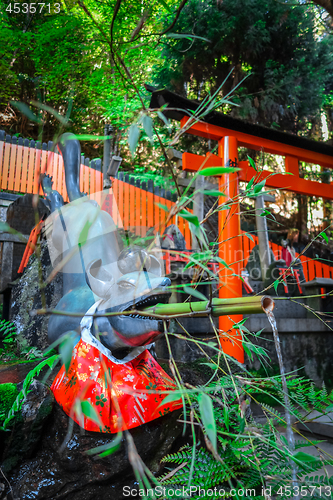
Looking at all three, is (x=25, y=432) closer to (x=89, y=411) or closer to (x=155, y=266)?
(x=155, y=266)

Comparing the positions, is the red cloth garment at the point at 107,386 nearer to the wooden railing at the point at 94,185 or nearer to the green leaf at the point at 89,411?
the green leaf at the point at 89,411

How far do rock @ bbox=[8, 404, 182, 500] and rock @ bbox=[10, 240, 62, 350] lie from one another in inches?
83.7

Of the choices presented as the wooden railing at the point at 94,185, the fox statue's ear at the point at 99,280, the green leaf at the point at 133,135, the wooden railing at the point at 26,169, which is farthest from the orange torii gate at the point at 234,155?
the green leaf at the point at 133,135

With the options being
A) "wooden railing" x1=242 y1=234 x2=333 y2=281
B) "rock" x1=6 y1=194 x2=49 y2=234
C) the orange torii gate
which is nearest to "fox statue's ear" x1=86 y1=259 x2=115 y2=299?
the orange torii gate

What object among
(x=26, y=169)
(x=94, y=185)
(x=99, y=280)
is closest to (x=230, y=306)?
(x=99, y=280)

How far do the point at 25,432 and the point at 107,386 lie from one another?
2.00ft

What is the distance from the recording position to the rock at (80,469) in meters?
1.97

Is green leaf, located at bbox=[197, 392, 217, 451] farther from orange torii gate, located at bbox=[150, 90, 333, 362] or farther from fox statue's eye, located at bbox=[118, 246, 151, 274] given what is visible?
orange torii gate, located at bbox=[150, 90, 333, 362]

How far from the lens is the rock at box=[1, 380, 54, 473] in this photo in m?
2.03

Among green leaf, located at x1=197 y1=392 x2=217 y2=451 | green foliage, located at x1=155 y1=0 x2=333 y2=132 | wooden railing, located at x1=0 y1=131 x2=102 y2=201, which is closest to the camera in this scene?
green leaf, located at x1=197 y1=392 x2=217 y2=451

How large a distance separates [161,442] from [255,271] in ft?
22.1

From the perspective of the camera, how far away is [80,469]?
2.03 metres

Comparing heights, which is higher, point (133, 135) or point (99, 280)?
point (133, 135)

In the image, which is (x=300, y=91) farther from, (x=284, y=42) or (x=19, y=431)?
(x=19, y=431)
